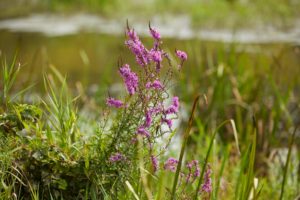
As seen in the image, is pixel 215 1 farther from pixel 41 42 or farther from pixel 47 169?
pixel 47 169

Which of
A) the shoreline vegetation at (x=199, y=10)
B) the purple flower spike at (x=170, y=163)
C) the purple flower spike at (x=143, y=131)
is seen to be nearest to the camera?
the purple flower spike at (x=143, y=131)

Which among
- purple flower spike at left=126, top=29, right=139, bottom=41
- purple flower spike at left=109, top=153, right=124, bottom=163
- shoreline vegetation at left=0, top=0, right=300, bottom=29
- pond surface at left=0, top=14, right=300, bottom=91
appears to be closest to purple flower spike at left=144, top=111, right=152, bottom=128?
purple flower spike at left=109, top=153, right=124, bottom=163

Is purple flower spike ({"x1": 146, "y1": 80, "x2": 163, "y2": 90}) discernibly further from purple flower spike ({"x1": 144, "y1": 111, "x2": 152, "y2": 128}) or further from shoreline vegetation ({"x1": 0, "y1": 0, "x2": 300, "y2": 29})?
shoreline vegetation ({"x1": 0, "y1": 0, "x2": 300, "y2": 29})

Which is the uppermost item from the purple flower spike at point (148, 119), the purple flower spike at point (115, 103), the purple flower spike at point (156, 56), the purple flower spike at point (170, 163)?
the purple flower spike at point (156, 56)

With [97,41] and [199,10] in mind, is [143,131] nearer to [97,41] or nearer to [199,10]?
[97,41]

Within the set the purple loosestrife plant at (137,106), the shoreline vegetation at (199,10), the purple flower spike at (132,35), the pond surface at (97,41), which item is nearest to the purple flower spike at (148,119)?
the purple loosestrife plant at (137,106)

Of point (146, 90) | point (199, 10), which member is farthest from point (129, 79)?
point (199, 10)

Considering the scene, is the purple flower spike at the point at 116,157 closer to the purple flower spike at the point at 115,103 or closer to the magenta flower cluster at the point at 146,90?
the magenta flower cluster at the point at 146,90

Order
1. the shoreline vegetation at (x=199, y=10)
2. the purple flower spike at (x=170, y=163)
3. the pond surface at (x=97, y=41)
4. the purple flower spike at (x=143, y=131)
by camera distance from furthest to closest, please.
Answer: the shoreline vegetation at (x=199, y=10) → the pond surface at (x=97, y=41) → the purple flower spike at (x=170, y=163) → the purple flower spike at (x=143, y=131)
